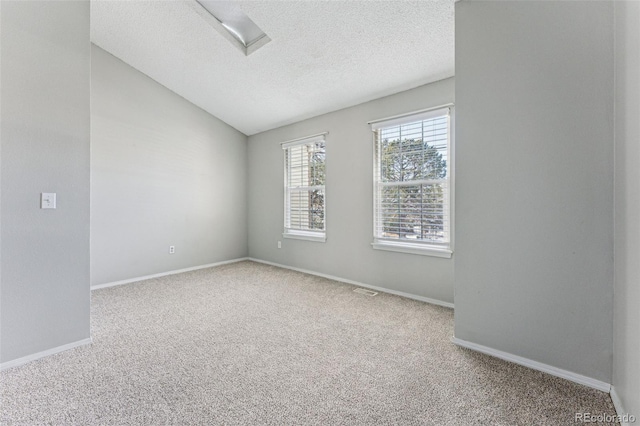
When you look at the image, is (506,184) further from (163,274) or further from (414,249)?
(163,274)

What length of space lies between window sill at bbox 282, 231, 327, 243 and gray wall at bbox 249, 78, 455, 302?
8 cm

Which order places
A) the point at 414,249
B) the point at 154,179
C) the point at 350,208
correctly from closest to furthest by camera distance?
the point at 414,249 → the point at 350,208 → the point at 154,179

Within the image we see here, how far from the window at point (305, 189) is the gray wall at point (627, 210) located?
10.3 feet

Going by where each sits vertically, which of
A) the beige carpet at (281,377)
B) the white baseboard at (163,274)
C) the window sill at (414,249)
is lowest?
the beige carpet at (281,377)

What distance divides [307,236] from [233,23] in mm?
2856

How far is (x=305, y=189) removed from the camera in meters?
4.60

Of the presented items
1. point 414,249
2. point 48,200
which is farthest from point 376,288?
point 48,200

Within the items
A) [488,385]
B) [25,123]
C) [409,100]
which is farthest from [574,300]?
[25,123]

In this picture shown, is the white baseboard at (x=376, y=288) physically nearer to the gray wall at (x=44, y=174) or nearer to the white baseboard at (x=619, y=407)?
the white baseboard at (x=619, y=407)

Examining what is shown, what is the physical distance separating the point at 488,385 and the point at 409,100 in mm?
2818

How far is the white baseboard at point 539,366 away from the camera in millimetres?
1688

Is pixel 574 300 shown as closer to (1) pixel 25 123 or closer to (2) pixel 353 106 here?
(2) pixel 353 106

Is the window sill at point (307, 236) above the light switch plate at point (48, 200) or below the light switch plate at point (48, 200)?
below

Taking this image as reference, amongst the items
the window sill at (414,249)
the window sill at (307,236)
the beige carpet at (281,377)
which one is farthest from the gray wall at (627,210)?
the window sill at (307,236)
